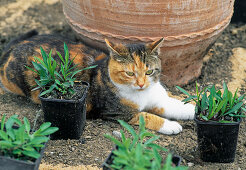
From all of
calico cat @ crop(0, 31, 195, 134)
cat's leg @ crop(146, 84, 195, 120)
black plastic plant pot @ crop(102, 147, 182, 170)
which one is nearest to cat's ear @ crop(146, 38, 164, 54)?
calico cat @ crop(0, 31, 195, 134)

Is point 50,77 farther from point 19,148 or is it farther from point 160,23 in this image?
point 160,23

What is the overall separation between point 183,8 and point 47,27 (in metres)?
2.46

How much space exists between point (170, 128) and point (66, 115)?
0.92 metres

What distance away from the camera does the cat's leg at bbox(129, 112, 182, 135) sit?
127 inches

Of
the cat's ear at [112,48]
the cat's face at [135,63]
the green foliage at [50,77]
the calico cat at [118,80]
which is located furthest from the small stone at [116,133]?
the cat's ear at [112,48]

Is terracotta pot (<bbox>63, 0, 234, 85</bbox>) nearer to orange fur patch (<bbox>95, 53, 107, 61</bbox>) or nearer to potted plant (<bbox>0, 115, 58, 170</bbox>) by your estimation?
orange fur patch (<bbox>95, 53, 107, 61</bbox>)

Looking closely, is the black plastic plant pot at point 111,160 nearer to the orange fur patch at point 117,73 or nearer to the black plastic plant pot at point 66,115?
the black plastic plant pot at point 66,115

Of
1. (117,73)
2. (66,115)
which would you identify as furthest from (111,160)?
(117,73)

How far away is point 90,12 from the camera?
346 centimetres

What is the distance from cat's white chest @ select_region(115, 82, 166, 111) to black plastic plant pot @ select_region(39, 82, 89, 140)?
0.36 metres

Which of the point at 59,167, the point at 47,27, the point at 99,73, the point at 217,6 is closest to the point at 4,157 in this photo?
the point at 59,167

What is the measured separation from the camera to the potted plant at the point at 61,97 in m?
2.86

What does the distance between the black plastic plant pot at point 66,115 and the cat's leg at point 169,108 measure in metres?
0.73

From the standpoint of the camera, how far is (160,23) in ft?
10.9
